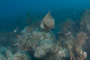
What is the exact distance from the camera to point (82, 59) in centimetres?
412

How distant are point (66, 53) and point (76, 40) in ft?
4.64

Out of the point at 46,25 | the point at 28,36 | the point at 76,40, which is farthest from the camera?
the point at 28,36

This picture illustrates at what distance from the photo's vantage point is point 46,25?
17.3ft

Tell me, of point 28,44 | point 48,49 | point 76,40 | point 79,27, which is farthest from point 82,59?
point 79,27

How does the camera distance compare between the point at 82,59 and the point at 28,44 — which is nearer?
the point at 82,59

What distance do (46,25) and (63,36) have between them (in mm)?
1498

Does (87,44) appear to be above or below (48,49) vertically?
above

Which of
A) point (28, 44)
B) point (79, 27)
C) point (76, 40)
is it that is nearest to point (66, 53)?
point (76, 40)

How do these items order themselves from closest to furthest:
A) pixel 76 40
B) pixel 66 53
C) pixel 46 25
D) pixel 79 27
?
pixel 66 53, pixel 46 25, pixel 76 40, pixel 79 27

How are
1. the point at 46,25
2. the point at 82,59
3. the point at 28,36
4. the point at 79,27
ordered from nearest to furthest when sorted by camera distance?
the point at 82,59
the point at 46,25
the point at 28,36
the point at 79,27

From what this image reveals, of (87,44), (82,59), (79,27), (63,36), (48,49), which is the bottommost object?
(82,59)

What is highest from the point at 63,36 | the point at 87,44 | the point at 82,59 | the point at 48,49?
the point at 63,36

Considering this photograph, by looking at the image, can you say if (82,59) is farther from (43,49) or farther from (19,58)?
(19,58)

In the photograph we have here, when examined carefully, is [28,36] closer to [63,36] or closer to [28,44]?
[28,44]
